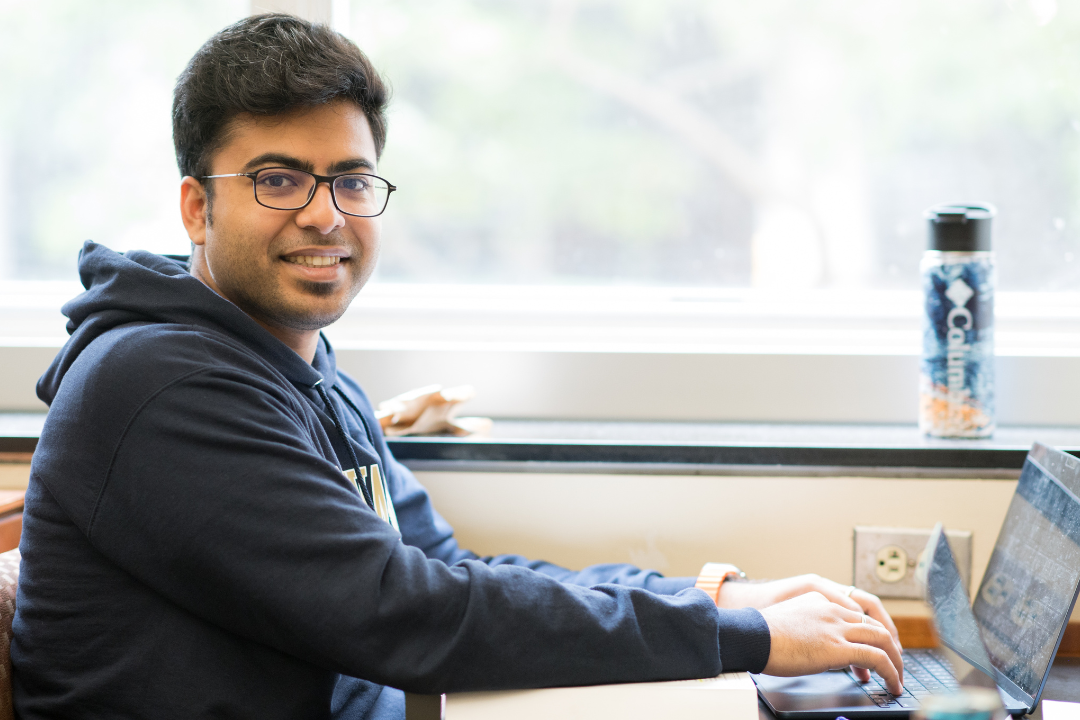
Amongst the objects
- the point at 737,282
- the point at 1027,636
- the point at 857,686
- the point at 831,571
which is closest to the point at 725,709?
the point at 857,686

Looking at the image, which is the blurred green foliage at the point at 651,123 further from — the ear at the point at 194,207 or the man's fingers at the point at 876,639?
the man's fingers at the point at 876,639

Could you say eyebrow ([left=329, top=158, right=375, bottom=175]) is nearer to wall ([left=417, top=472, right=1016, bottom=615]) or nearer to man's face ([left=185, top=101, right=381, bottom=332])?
man's face ([left=185, top=101, right=381, bottom=332])

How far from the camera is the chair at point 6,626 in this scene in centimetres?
94

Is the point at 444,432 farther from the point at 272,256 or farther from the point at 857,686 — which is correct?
the point at 857,686

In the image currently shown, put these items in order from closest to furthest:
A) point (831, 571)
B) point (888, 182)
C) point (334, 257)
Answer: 1. point (334, 257)
2. point (831, 571)
3. point (888, 182)

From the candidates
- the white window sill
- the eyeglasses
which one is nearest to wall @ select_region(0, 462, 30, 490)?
the white window sill

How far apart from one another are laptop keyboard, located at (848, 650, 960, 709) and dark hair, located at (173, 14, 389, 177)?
2.92ft

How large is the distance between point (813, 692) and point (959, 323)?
0.61 metres

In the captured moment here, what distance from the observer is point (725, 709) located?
2.73ft

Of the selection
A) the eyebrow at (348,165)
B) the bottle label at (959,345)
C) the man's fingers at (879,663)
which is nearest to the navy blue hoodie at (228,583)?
the man's fingers at (879,663)

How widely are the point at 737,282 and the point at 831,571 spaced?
525 millimetres

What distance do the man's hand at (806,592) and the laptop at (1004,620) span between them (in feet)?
0.23

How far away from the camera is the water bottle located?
4.21 ft

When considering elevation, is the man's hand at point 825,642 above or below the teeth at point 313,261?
below
